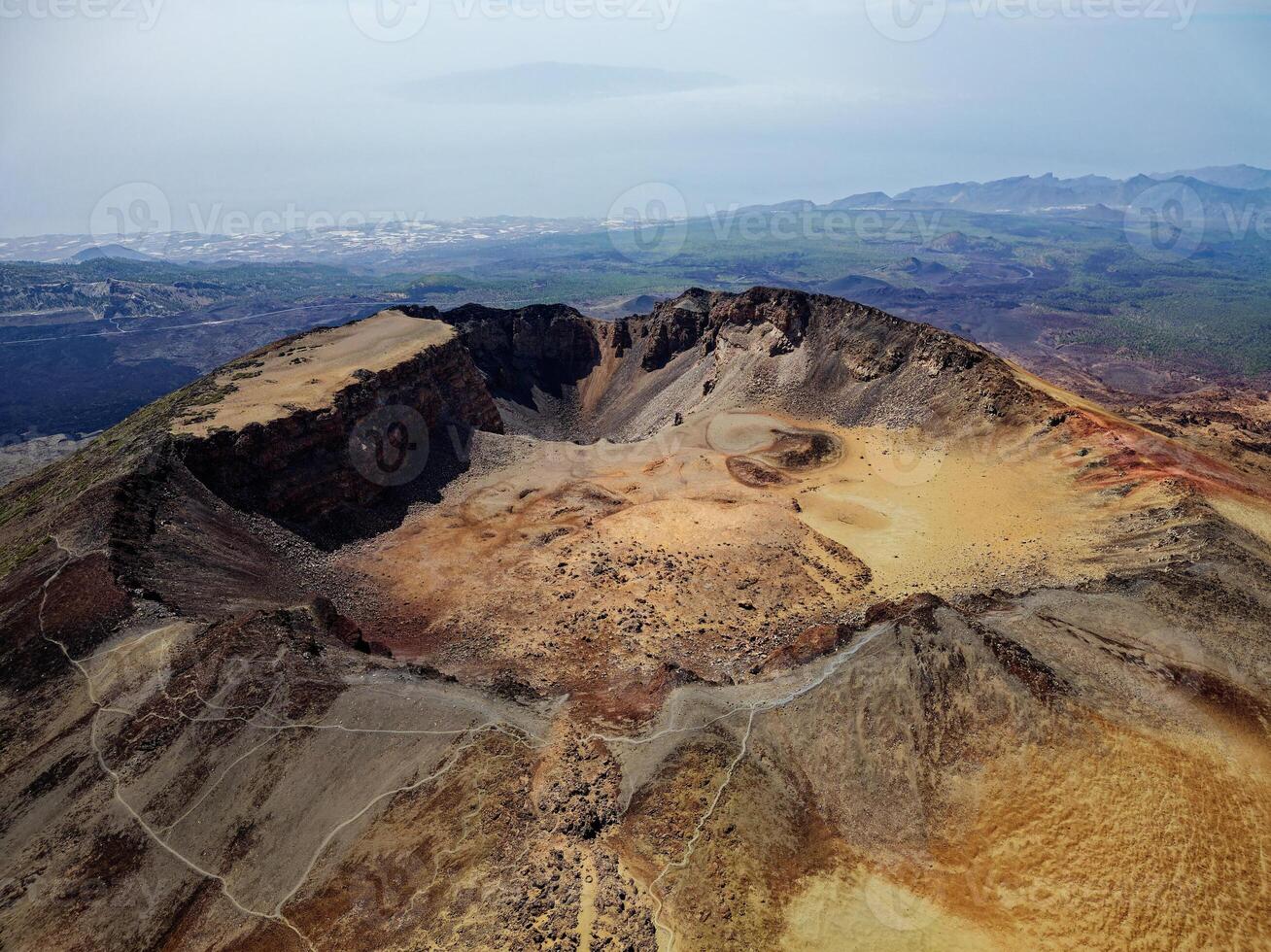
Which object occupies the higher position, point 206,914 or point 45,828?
point 45,828

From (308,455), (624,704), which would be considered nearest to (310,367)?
(308,455)

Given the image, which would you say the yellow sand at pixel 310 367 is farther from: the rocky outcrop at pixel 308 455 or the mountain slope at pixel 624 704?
the rocky outcrop at pixel 308 455

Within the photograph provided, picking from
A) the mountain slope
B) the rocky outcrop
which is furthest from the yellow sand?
the rocky outcrop

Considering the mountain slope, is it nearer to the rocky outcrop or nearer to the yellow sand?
the rocky outcrop

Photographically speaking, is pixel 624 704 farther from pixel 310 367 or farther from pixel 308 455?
pixel 310 367

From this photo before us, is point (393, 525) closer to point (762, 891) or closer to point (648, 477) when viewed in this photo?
point (648, 477)

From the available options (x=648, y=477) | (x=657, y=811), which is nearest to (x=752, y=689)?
(x=657, y=811)

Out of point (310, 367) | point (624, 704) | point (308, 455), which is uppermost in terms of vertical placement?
point (310, 367)

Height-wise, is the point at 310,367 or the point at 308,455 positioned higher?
the point at 310,367
